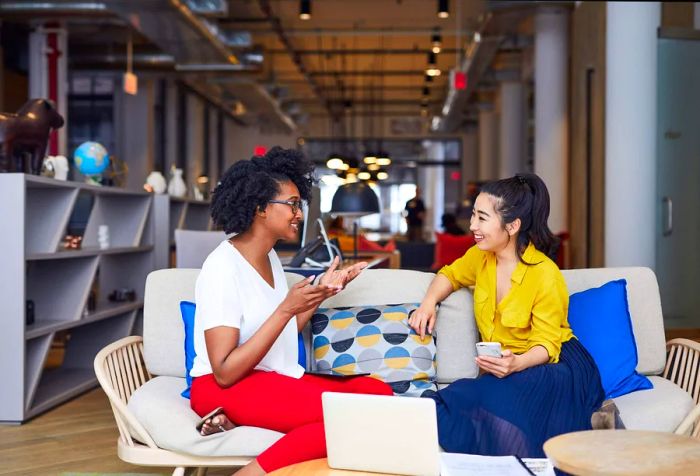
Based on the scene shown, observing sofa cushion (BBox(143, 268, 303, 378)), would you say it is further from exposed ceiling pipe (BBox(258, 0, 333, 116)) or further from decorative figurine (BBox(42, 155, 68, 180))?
exposed ceiling pipe (BBox(258, 0, 333, 116))

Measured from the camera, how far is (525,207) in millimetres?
3199

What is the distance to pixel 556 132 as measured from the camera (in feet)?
37.0

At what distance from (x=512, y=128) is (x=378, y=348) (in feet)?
44.8

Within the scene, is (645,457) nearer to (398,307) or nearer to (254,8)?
(398,307)

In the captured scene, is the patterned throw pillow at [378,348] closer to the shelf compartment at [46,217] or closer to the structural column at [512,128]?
the shelf compartment at [46,217]

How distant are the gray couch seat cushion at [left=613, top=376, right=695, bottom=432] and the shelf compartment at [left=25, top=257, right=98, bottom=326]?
3.64 meters

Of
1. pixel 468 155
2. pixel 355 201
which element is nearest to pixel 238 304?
pixel 355 201

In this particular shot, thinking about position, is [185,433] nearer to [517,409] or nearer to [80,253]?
[517,409]

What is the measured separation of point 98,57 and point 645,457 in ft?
46.1

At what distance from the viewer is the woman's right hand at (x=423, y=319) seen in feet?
11.0

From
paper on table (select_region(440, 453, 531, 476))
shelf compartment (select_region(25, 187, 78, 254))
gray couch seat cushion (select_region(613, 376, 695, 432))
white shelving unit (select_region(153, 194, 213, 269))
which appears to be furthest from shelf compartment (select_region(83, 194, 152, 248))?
paper on table (select_region(440, 453, 531, 476))

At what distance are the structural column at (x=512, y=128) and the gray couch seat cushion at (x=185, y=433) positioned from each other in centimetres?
1373

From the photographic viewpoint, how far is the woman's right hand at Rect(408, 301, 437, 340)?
3.37 meters

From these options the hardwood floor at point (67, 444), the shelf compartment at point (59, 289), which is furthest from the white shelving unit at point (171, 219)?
the hardwood floor at point (67, 444)
